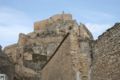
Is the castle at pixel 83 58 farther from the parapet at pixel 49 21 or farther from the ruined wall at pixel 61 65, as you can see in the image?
the parapet at pixel 49 21

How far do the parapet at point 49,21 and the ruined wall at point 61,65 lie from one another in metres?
41.9

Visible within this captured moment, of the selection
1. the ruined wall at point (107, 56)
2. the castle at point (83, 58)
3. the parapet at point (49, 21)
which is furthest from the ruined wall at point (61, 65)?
the parapet at point (49, 21)

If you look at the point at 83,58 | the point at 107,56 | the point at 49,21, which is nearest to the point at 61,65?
the point at 83,58

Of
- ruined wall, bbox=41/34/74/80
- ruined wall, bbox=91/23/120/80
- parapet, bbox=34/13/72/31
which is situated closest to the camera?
ruined wall, bbox=91/23/120/80

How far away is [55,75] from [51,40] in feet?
118

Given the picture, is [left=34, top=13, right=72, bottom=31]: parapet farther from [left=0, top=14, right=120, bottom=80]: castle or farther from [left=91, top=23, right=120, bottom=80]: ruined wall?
[left=91, top=23, right=120, bottom=80]: ruined wall

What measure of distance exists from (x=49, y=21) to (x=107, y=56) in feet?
175

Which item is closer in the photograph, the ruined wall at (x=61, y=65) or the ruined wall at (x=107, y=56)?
the ruined wall at (x=107, y=56)

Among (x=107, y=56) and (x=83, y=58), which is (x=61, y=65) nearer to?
(x=83, y=58)

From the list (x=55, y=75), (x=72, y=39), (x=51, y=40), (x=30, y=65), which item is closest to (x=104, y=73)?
(x=72, y=39)

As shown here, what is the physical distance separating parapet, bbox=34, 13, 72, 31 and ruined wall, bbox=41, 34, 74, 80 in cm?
4193

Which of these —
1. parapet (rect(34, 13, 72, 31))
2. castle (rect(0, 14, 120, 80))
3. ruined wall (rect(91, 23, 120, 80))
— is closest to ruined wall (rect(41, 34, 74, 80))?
castle (rect(0, 14, 120, 80))

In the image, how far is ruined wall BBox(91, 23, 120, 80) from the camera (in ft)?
39.5

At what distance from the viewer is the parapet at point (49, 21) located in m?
64.3
